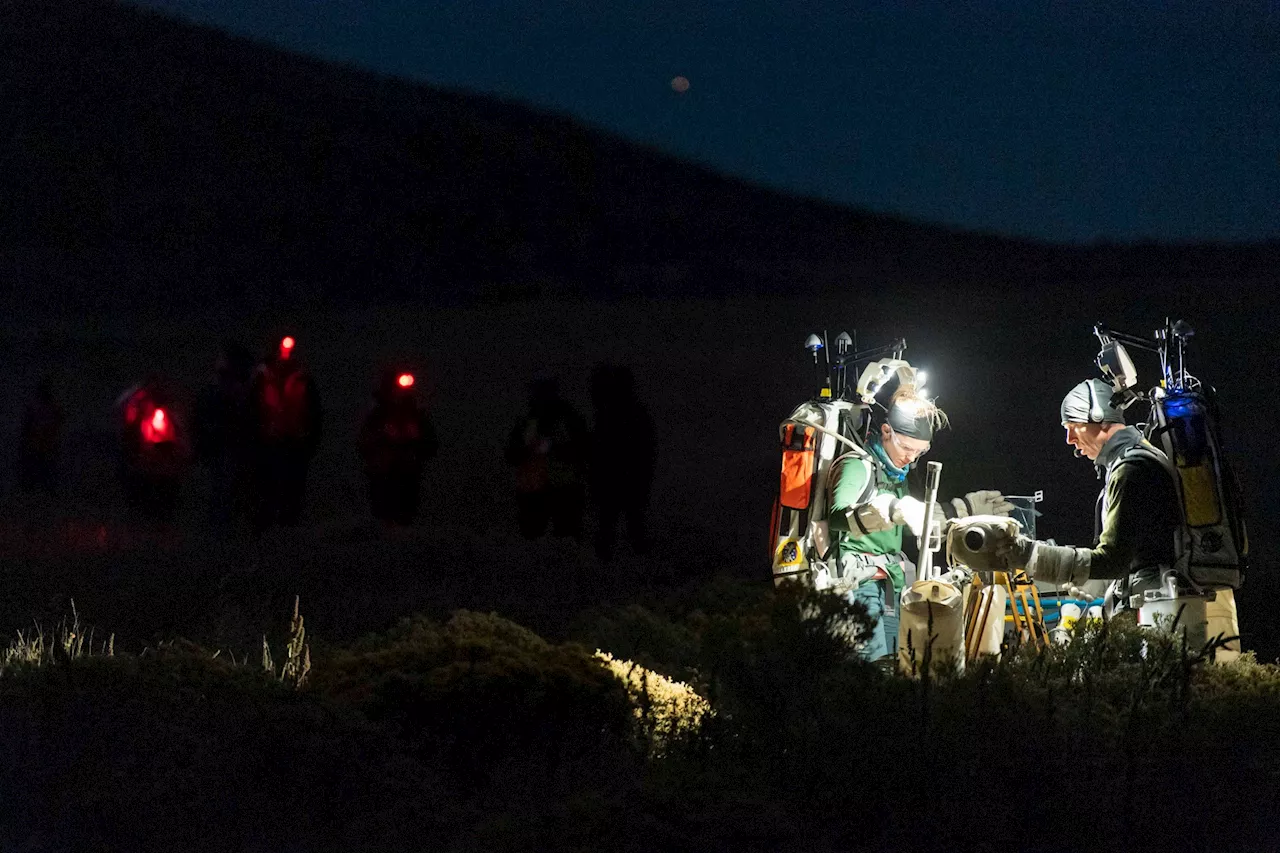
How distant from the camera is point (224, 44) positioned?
60.9m

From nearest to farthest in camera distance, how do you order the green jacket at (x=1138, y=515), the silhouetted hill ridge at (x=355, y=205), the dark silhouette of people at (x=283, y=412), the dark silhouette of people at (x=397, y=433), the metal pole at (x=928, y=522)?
the green jacket at (x=1138, y=515)
the metal pole at (x=928, y=522)
the dark silhouette of people at (x=283, y=412)
the dark silhouette of people at (x=397, y=433)
the silhouetted hill ridge at (x=355, y=205)

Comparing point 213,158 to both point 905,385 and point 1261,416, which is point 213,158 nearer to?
point 1261,416

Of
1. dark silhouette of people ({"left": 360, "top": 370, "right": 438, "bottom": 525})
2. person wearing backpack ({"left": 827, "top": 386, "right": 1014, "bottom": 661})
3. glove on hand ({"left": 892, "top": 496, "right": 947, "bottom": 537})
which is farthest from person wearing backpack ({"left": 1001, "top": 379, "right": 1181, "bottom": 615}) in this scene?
dark silhouette of people ({"left": 360, "top": 370, "right": 438, "bottom": 525})

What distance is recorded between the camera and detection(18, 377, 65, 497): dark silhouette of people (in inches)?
630

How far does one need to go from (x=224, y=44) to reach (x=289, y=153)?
13227 mm

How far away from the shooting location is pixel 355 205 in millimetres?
47219

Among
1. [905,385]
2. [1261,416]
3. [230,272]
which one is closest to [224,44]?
[230,272]

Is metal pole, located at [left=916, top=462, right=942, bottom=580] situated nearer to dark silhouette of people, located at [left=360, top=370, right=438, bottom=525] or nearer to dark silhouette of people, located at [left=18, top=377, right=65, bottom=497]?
dark silhouette of people, located at [left=360, top=370, right=438, bottom=525]

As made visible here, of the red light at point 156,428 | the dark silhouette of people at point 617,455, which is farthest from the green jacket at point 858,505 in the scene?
the red light at point 156,428

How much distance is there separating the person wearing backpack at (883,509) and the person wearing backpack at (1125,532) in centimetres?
53

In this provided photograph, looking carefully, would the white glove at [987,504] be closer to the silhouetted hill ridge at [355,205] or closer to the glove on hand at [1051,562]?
the glove on hand at [1051,562]

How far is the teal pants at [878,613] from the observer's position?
7656 millimetres

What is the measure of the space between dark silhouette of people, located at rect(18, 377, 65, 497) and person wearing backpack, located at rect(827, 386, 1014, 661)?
1053 centimetres

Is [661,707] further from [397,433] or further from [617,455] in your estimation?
[397,433]
